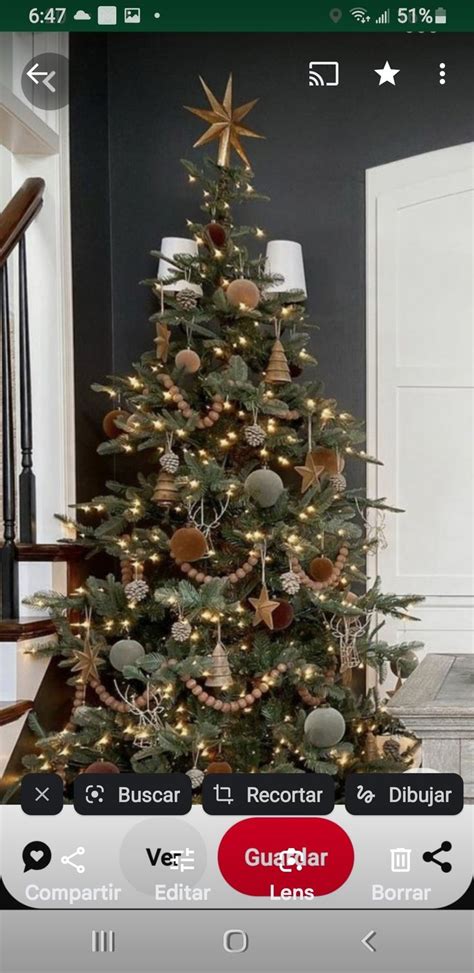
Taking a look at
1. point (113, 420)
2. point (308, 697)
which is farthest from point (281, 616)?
point (113, 420)

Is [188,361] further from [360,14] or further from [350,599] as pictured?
[360,14]

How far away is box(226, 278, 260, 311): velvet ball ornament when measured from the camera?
1448mm

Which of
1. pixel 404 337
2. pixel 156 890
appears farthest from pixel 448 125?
pixel 156 890

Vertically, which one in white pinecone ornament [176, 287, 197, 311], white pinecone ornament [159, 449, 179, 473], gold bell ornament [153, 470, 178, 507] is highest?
white pinecone ornament [176, 287, 197, 311]

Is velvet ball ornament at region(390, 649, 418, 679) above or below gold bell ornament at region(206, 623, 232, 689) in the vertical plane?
below

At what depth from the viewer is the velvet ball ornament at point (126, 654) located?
129cm

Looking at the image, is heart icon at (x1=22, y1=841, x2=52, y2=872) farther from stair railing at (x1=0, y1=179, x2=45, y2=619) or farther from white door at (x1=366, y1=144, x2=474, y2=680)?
white door at (x1=366, y1=144, x2=474, y2=680)

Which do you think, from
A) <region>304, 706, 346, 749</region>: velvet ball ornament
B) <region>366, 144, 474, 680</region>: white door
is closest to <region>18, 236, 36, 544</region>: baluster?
<region>304, 706, 346, 749</region>: velvet ball ornament

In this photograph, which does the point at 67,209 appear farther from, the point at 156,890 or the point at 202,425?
the point at 156,890

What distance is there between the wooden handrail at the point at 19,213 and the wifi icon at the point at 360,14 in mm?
883

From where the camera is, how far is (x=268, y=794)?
1.57 ft

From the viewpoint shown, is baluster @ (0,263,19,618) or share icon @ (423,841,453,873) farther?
baluster @ (0,263,19,618)
